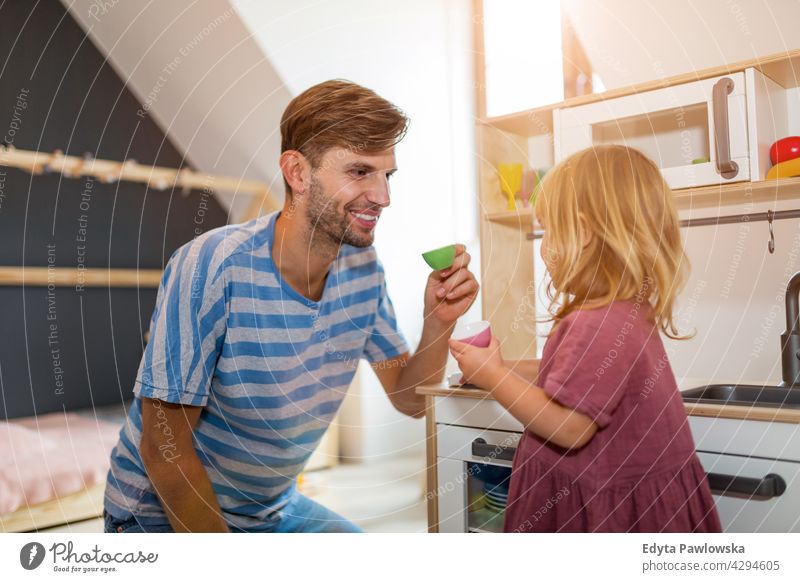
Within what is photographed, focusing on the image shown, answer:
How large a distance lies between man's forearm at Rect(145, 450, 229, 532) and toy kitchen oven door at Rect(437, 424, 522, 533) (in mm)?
387

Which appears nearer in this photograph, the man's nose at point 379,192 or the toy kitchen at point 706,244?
the man's nose at point 379,192

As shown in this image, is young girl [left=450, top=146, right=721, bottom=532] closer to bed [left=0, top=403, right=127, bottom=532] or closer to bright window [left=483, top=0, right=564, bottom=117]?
bright window [left=483, top=0, right=564, bottom=117]

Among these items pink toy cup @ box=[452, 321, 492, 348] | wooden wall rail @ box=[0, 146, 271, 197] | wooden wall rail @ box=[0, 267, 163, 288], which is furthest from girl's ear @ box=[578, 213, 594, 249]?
wooden wall rail @ box=[0, 267, 163, 288]

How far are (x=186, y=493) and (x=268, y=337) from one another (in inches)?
8.6

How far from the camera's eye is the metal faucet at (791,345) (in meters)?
1.07

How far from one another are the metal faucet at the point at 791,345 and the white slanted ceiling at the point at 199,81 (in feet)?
2.65

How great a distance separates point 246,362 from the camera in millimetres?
888

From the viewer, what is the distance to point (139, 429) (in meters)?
0.88

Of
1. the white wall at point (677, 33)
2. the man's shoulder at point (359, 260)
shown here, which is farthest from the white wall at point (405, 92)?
the white wall at point (677, 33)

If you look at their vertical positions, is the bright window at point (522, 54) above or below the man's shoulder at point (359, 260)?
above

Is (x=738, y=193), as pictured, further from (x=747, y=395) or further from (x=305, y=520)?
(x=305, y=520)

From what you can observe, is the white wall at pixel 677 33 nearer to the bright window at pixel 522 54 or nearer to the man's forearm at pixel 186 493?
the bright window at pixel 522 54

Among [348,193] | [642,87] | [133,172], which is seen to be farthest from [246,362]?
[642,87]
